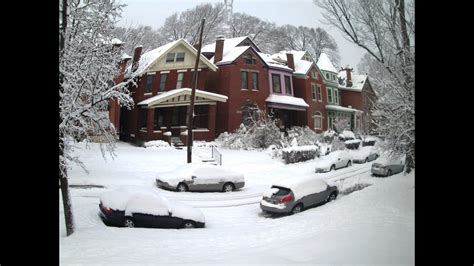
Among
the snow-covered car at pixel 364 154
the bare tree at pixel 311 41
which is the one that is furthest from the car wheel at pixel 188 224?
the bare tree at pixel 311 41

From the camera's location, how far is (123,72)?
2.82 m

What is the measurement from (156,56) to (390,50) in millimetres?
1995

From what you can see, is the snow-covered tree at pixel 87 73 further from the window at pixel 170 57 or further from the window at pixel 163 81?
the window at pixel 170 57

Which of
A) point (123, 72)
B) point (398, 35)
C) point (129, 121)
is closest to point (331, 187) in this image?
point (398, 35)

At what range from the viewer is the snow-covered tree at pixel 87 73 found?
104 inches

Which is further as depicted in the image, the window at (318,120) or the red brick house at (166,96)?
the window at (318,120)

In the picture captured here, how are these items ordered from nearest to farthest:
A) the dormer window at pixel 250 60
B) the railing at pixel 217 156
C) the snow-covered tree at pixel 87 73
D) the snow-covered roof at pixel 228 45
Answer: the snow-covered tree at pixel 87 73 < the railing at pixel 217 156 < the snow-covered roof at pixel 228 45 < the dormer window at pixel 250 60

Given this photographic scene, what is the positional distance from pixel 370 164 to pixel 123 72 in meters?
2.20

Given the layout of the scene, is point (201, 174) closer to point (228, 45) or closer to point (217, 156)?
point (217, 156)

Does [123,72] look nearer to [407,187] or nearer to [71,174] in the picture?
[71,174]

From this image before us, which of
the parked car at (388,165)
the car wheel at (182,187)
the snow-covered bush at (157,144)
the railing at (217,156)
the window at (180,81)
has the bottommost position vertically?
the car wheel at (182,187)

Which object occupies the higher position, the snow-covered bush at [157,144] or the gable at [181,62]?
the gable at [181,62]

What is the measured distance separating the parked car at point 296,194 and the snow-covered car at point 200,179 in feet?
0.83

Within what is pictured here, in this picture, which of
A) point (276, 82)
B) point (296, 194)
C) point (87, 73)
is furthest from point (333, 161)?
point (87, 73)
